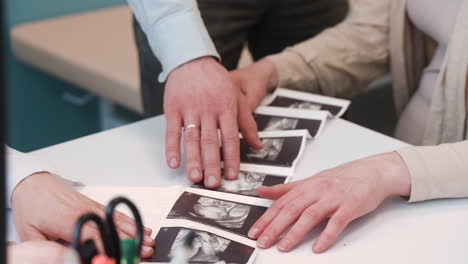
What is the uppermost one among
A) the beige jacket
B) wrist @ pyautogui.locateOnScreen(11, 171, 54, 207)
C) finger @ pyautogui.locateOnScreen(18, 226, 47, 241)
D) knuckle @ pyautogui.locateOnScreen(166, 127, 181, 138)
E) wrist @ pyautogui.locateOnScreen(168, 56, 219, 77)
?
wrist @ pyautogui.locateOnScreen(11, 171, 54, 207)

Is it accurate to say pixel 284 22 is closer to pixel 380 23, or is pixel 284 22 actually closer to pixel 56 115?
pixel 380 23

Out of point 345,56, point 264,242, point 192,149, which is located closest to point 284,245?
point 264,242

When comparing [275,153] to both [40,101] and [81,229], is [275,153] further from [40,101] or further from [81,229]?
[40,101]

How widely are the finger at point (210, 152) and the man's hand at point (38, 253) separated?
0.27m

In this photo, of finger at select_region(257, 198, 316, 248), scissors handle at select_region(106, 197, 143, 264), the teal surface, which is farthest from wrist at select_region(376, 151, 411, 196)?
the teal surface

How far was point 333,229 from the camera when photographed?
2.43 feet

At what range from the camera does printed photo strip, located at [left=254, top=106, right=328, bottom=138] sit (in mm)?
1043

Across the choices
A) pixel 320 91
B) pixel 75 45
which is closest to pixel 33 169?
pixel 320 91

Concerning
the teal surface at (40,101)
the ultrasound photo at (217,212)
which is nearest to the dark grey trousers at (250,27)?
the ultrasound photo at (217,212)

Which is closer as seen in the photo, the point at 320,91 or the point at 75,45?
the point at 320,91

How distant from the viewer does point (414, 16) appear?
120cm

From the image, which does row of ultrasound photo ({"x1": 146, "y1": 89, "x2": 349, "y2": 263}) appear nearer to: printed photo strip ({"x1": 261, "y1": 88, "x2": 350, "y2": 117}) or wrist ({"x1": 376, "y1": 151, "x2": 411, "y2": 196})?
printed photo strip ({"x1": 261, "y1": 88, "x2": 350, "y2": 117})

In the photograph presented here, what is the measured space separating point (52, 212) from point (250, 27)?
2.62 ft

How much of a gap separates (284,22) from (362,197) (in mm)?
744
